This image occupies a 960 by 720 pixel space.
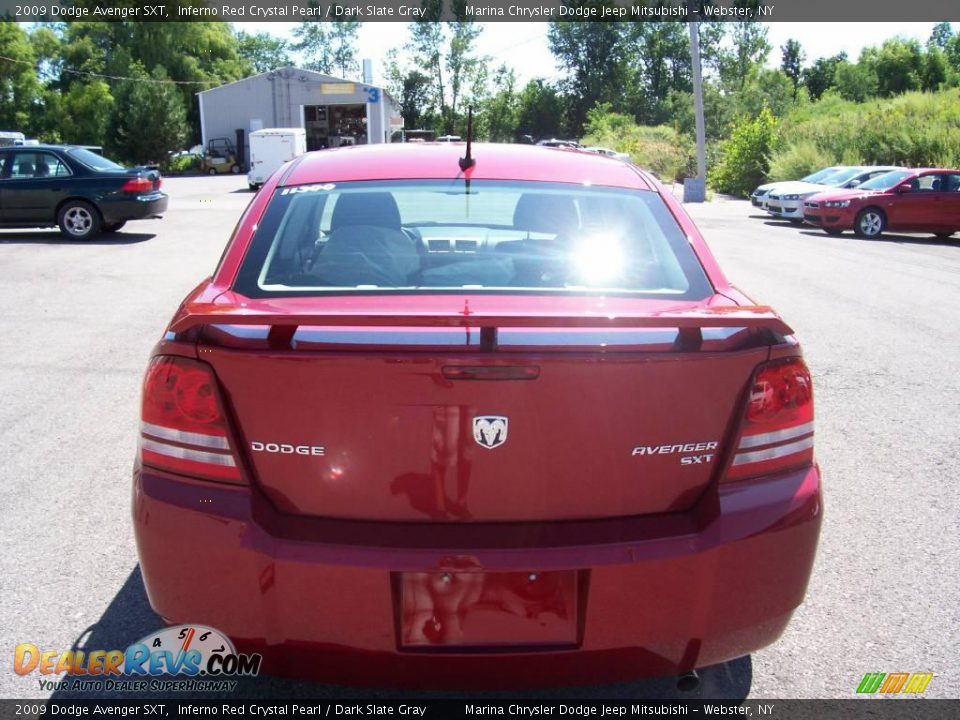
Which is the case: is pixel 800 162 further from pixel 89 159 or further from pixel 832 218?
pixel 89 159

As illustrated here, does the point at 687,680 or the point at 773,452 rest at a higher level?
the point at 773,452

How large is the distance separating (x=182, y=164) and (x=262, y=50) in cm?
5688

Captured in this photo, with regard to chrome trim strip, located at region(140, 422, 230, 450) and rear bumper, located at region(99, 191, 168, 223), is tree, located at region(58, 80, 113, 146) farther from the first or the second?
chrome trim strip, located at region(140, 422, 230, 450)

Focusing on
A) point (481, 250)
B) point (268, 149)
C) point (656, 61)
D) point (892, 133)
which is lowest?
point (481, 250)

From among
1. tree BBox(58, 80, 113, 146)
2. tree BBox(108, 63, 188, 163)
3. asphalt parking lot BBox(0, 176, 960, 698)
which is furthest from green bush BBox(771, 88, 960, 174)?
tree BBox(58, 80, 113, 146)

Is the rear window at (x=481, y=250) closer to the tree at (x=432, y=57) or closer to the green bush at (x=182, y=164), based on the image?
the green bush at (x=182, y=164)

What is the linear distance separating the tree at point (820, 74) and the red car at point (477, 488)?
9512 cm

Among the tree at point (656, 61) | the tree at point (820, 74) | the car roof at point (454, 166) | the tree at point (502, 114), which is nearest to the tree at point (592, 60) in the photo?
the tree at point (656, 61)

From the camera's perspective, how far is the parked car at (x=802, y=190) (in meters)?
21.6

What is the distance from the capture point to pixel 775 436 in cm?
233

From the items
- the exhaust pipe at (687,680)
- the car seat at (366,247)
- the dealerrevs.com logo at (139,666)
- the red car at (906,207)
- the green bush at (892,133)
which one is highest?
the green bush at (892,133)

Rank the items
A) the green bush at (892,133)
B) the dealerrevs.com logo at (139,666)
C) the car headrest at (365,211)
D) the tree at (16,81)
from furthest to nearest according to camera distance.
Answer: the tree at (16,81) < the green bush at (892,133) < the car headrest at (365,211) < the dealerrevs.com logo at (139,666)

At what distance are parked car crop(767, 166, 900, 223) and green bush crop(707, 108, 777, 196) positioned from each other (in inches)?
474

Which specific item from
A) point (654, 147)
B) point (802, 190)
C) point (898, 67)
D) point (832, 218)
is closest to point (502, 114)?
point (898, 67)
